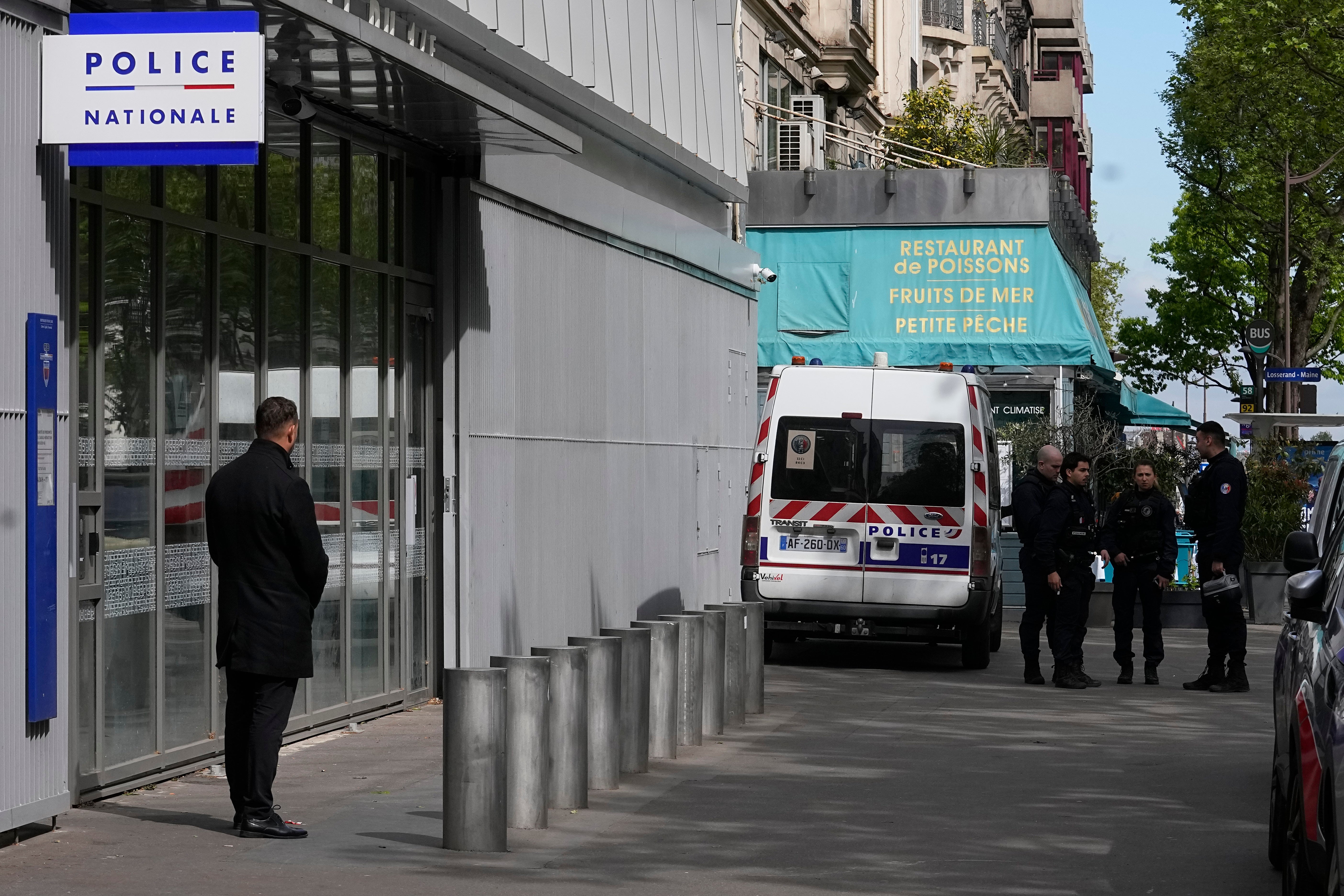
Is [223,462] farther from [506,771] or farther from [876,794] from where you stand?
[876,794]

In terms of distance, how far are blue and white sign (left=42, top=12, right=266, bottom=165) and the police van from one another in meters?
8.91

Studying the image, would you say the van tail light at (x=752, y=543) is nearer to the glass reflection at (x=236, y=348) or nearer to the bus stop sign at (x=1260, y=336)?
the glass reflection at (x=236, y=348)

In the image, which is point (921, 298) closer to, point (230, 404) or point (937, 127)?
point (937, 127)

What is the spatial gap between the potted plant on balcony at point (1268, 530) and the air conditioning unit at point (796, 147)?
34.1ft

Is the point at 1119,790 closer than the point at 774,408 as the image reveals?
Yes

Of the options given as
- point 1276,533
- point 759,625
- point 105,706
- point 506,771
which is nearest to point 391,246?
point 759,625

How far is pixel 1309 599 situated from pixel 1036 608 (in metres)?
8.99

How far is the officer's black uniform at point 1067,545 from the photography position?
15109mm

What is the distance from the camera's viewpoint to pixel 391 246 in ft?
40.0

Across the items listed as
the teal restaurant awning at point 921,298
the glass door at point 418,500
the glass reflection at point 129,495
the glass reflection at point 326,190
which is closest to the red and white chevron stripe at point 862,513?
the glass door at point 418,500

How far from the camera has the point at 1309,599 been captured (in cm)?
636

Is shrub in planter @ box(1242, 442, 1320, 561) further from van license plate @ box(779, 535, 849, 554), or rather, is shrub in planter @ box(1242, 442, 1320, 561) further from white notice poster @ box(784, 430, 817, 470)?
white notice poster @ box(784, 430, 817, 470)

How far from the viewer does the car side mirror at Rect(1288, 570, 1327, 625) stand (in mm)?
6277

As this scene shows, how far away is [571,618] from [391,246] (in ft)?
12.5
